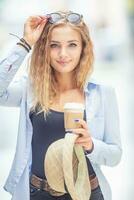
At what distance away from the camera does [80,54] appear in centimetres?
145

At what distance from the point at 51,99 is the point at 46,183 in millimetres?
282

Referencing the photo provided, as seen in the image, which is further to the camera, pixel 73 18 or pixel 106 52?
pixel 106 52

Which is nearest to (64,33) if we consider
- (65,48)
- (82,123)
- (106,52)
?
(65,48)

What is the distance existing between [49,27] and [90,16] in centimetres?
34

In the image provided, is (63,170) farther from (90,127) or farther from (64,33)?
(64,33)

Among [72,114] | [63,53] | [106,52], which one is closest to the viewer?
[72,114]

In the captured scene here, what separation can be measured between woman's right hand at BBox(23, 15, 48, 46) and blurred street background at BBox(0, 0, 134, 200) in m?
0.15

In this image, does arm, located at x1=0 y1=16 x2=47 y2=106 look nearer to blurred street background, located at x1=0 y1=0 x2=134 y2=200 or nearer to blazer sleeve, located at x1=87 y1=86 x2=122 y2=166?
blurred street background, located at x1=0 y1=0 x2=134 y2=200

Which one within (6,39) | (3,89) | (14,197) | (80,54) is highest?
(6,39)

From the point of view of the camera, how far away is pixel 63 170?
1.34 meters

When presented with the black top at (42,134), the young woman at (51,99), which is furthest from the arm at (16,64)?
the black top at (42,134)

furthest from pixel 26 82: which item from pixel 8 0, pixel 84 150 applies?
pixel 8 0

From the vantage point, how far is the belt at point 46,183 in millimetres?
1404

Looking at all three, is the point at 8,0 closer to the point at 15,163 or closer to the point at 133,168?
the point at 15,163
